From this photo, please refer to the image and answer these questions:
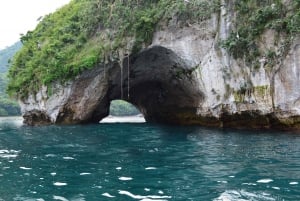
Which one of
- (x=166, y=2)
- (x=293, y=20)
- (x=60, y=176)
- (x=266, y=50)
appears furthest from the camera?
(x=166, y=2)

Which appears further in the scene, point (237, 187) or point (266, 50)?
point (266, 50)

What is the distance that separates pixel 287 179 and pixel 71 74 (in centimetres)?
1649

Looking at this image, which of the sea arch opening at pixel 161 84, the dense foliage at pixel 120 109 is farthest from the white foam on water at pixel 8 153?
the dense foliage at pixel 120 109

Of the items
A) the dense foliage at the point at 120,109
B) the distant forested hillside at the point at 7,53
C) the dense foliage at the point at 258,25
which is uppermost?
the distant forested hillside at the point at 7,53

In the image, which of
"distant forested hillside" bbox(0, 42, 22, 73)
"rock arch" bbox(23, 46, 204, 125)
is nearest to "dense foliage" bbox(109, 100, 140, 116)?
"distant forested hillside" bbox(0, 42, 22, 73)

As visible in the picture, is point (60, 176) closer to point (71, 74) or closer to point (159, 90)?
point (71, 74)

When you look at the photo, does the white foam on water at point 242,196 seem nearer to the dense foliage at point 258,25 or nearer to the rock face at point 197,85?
the rock face at point 197,85

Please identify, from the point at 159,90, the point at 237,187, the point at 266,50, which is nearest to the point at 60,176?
the point at 237,187

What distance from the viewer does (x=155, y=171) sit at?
8594 millimetres

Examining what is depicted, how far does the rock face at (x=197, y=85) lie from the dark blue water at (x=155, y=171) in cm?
358

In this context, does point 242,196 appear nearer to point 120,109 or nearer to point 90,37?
point 90,37

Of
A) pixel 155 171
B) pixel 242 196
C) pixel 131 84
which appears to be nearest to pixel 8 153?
pixel 155 171

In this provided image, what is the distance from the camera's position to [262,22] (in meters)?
A: 16.6

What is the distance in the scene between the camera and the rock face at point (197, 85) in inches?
637
